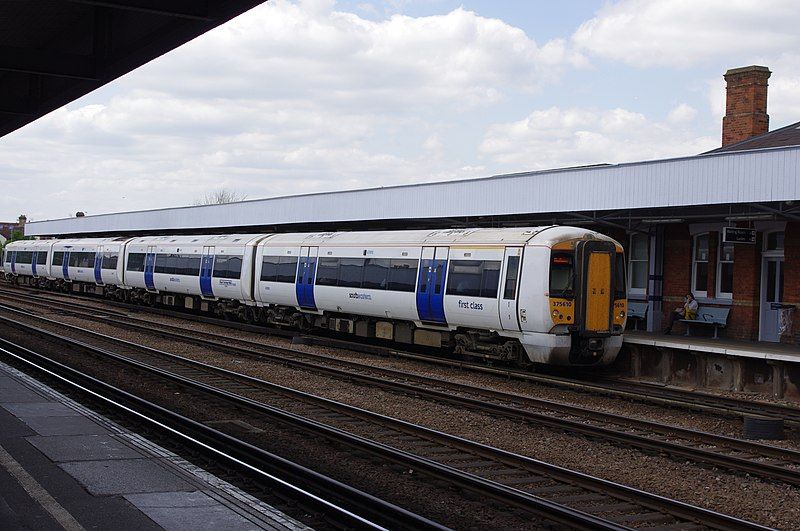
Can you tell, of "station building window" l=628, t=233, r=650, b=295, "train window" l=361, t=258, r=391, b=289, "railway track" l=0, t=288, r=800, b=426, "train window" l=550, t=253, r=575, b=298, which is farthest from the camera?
"station building window" l=628, t=233, r=650, b=295

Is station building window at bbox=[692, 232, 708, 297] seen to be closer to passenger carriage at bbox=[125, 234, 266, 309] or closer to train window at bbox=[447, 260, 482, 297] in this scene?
train window at bbox=[447, 260, 482, 297]

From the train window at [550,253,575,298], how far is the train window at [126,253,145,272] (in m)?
22.8

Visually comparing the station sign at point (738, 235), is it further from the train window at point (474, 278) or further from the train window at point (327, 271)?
the train window at point (327, 271)

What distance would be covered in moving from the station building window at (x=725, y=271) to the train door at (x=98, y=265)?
94.6ft

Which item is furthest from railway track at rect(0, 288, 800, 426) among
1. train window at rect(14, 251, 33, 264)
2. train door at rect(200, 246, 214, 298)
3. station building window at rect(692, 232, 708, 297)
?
train window at rect(14, 251, 33, 264)

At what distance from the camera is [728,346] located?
16.8m

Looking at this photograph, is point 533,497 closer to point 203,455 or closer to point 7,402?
point 203,455

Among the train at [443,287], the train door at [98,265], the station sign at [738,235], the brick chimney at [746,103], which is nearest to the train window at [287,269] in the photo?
the train at [443,287]

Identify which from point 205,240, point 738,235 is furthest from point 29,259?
point 738,235

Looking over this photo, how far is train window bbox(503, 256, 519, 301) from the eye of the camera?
17153mm

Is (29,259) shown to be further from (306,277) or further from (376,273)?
(376,273)

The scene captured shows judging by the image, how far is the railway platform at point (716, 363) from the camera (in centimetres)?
1562

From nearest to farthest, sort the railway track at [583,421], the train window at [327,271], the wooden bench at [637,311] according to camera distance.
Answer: the railway track at [583,421]
the wooden bench at [637,311]
the train window at [327,271]

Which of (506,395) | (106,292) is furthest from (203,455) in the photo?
(106,292)
